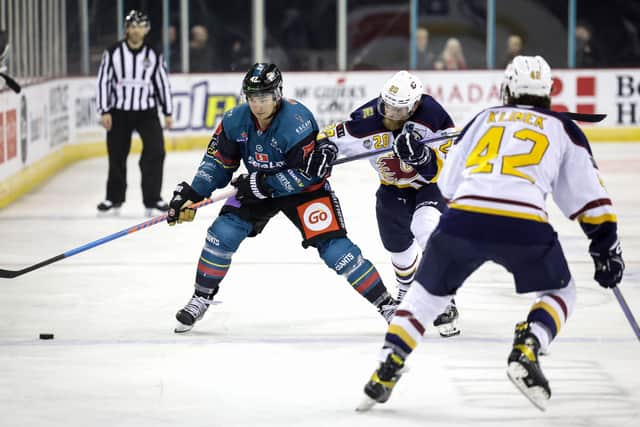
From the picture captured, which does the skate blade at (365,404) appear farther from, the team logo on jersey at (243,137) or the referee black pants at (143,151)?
the referee black pants at (143,151)

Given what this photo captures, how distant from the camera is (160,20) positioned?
1452cm

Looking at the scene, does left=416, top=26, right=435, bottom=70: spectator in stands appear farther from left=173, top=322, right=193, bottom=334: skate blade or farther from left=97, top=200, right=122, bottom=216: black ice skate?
left=173, top=322, right=193, bottom=334: skate blade

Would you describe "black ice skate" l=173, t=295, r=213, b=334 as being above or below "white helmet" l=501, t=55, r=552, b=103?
below

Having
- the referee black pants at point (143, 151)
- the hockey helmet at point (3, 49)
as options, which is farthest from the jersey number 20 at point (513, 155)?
the hockey helmet at point (3, 49)

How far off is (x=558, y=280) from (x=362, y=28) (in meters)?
12.8

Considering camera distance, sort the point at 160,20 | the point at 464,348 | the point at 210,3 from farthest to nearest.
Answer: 1. the point at 210,3
2. the point at 160,20
3. the point at 464,348

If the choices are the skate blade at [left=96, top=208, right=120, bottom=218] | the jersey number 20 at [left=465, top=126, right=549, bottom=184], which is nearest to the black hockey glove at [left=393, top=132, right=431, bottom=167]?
the jersey number 20 at [left=465, top=126, right=549, bottom=184]

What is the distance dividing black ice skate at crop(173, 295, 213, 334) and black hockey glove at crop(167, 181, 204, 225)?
0.34 meters

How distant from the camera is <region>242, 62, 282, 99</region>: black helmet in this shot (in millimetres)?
4727

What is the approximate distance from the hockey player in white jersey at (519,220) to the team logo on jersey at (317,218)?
1.03m

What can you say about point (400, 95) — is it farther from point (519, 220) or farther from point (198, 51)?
point (198, 51)

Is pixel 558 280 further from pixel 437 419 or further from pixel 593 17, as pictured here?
pixel 593 17

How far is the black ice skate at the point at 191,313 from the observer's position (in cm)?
508

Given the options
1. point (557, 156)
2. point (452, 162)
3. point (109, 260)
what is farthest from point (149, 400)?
point (109, 260)
